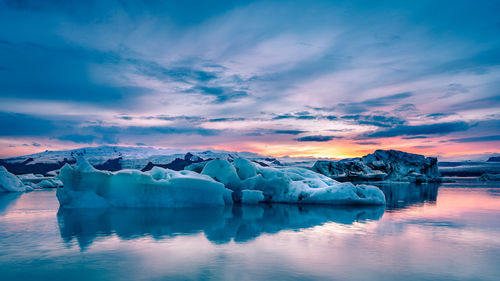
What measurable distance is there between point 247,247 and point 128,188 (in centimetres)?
877

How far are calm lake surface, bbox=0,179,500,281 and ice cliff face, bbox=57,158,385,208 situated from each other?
8.23 ft

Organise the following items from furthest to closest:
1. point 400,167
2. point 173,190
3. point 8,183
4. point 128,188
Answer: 1. point 400,167
2. point 8,183
3. point 173,190
4. point 128,188

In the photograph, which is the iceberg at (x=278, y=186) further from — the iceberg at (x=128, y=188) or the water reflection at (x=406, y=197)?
the iceberg at (x=128, y=188)

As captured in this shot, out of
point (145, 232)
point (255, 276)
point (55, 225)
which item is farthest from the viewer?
point (55, 225)

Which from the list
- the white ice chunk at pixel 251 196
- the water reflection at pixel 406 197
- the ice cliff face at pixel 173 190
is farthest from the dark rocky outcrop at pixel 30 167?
the water reflection at pixel 406 197

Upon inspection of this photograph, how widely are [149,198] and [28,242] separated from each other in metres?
6.73

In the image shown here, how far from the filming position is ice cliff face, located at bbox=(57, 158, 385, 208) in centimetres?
1382

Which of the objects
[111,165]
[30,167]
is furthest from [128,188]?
[30,167]

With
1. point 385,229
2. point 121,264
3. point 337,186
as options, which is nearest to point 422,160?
point 337,186

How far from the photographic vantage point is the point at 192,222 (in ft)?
33.9

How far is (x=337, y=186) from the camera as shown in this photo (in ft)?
49.5

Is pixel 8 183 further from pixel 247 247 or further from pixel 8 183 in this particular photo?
pixel 247 247

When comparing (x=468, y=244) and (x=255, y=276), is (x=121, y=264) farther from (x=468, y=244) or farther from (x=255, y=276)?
(x=468, y=244)

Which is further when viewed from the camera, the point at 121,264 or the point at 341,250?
the point at 341,250
